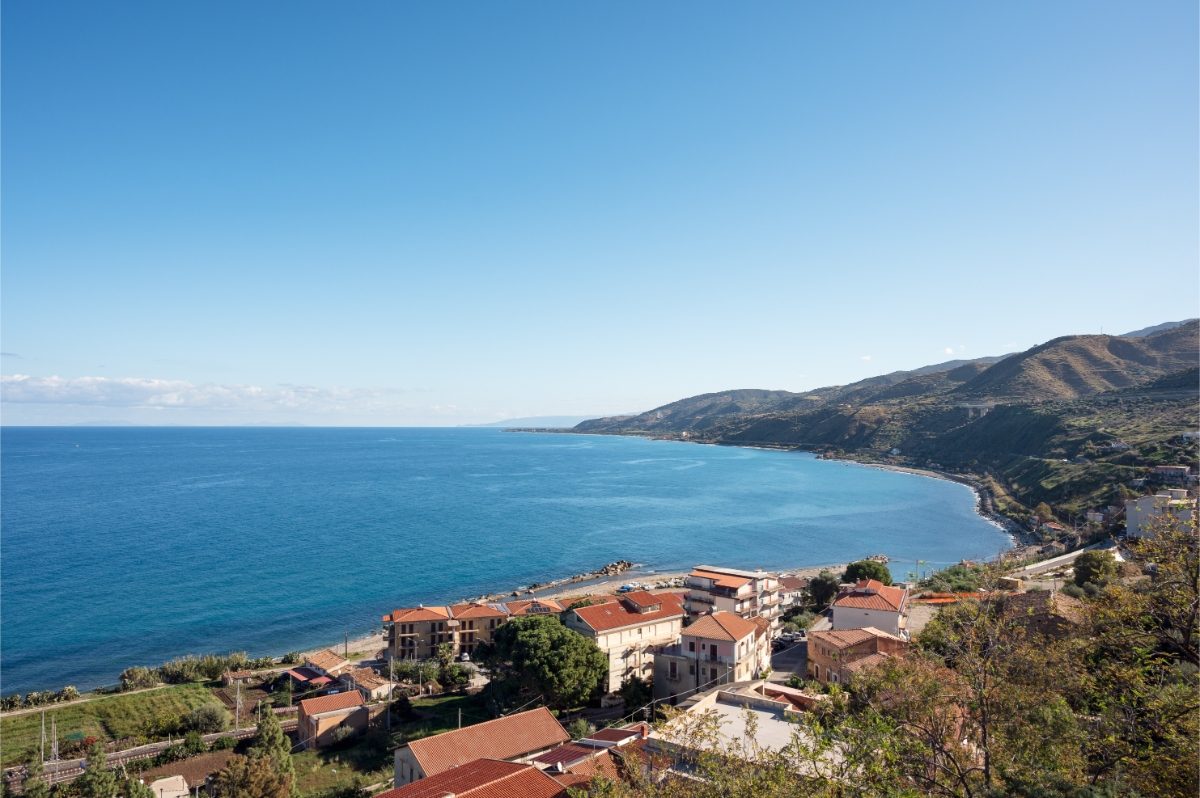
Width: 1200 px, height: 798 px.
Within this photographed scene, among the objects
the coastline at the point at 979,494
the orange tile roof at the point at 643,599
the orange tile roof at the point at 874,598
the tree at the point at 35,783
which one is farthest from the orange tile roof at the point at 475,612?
the coastline at the point at 979,494

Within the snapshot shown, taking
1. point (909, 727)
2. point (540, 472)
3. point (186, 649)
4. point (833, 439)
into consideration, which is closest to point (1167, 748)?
point (909, 727)

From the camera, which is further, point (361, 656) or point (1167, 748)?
point (361, 656)

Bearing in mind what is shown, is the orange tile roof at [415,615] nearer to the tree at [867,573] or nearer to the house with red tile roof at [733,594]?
the house with red tile roof at [733,594]

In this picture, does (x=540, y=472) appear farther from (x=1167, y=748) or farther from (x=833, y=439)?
(x=1167, y=748)

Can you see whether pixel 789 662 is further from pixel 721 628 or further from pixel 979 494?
pixel 979 494

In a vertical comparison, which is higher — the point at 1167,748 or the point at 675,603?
the point at 1167,748

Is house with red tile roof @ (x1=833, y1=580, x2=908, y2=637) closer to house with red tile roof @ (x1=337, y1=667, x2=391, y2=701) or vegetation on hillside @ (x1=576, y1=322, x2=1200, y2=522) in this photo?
house with red tile roof @ (x1=337, y1=667, x2=391, y2=701)
